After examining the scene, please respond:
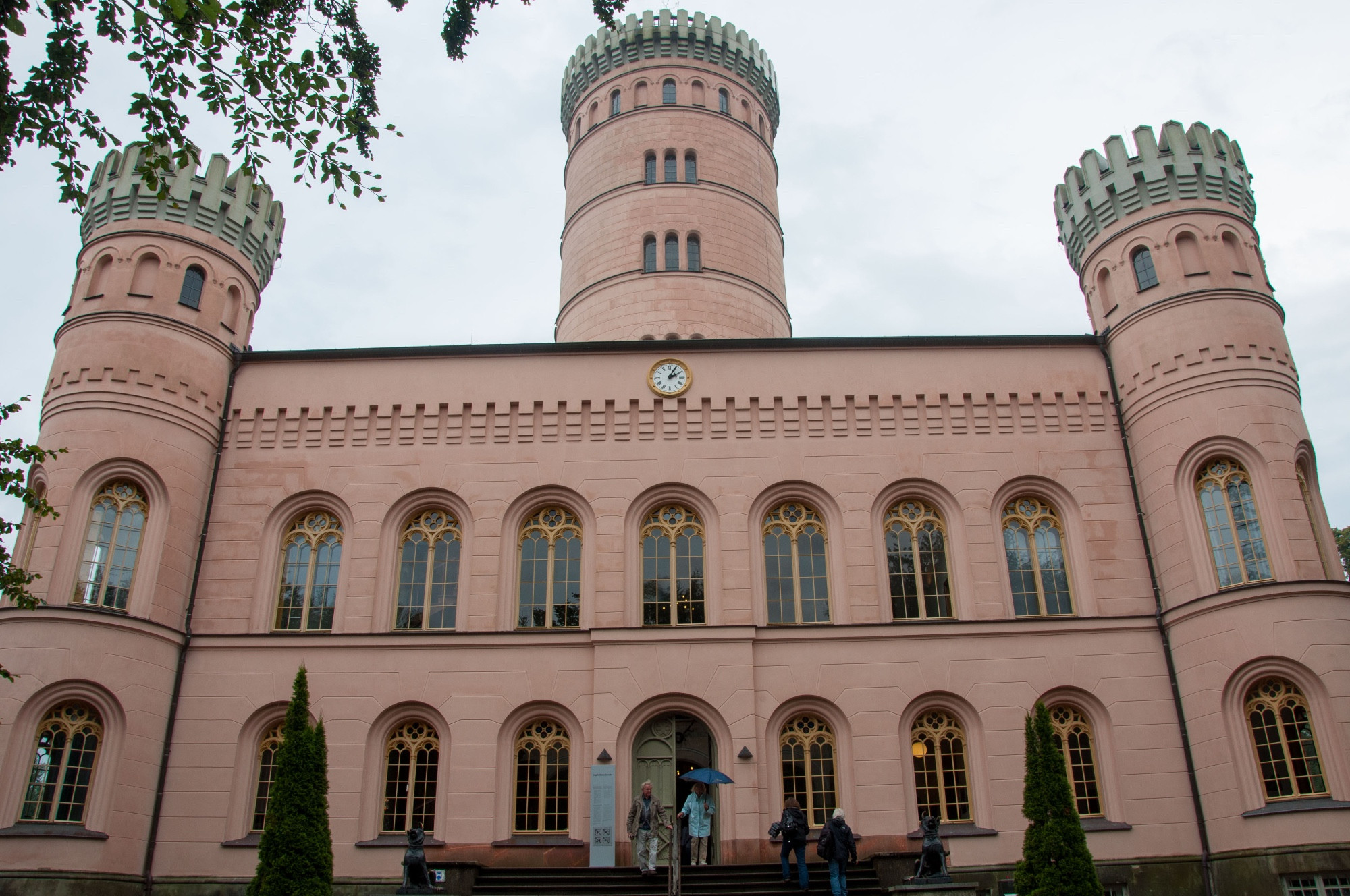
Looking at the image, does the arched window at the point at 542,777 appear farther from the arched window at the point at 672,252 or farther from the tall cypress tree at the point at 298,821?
the arched window at the point at 672,252

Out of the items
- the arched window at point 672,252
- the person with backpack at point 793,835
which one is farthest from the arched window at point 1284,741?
the arched window at point 672,252

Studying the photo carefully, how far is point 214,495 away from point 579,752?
9901 mm

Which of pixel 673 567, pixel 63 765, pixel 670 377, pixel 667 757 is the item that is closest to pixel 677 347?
pixel 670 377

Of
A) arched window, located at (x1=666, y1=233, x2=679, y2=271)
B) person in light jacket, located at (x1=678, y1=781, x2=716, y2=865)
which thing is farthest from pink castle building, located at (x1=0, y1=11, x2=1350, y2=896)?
arched window, located at (x1=666, y1=233, x2=679, y2=271)

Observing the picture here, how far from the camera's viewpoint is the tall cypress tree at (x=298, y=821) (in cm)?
1560

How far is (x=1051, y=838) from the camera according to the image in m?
15.8

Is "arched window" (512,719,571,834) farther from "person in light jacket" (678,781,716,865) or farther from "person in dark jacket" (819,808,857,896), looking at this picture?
"person in dark jacket" (819,808,857,896)

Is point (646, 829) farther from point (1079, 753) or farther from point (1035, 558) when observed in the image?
point (1035, 558)

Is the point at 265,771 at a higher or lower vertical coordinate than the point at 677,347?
lower

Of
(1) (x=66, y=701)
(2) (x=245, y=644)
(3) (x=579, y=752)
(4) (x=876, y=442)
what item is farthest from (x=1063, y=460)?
(1) (x=66, y=701)

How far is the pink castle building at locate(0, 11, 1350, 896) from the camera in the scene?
65.1 ft

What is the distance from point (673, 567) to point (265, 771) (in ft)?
30.4

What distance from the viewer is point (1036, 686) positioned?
69.4 ft

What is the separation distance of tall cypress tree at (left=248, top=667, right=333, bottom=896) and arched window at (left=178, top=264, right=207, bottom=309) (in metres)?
10.7
